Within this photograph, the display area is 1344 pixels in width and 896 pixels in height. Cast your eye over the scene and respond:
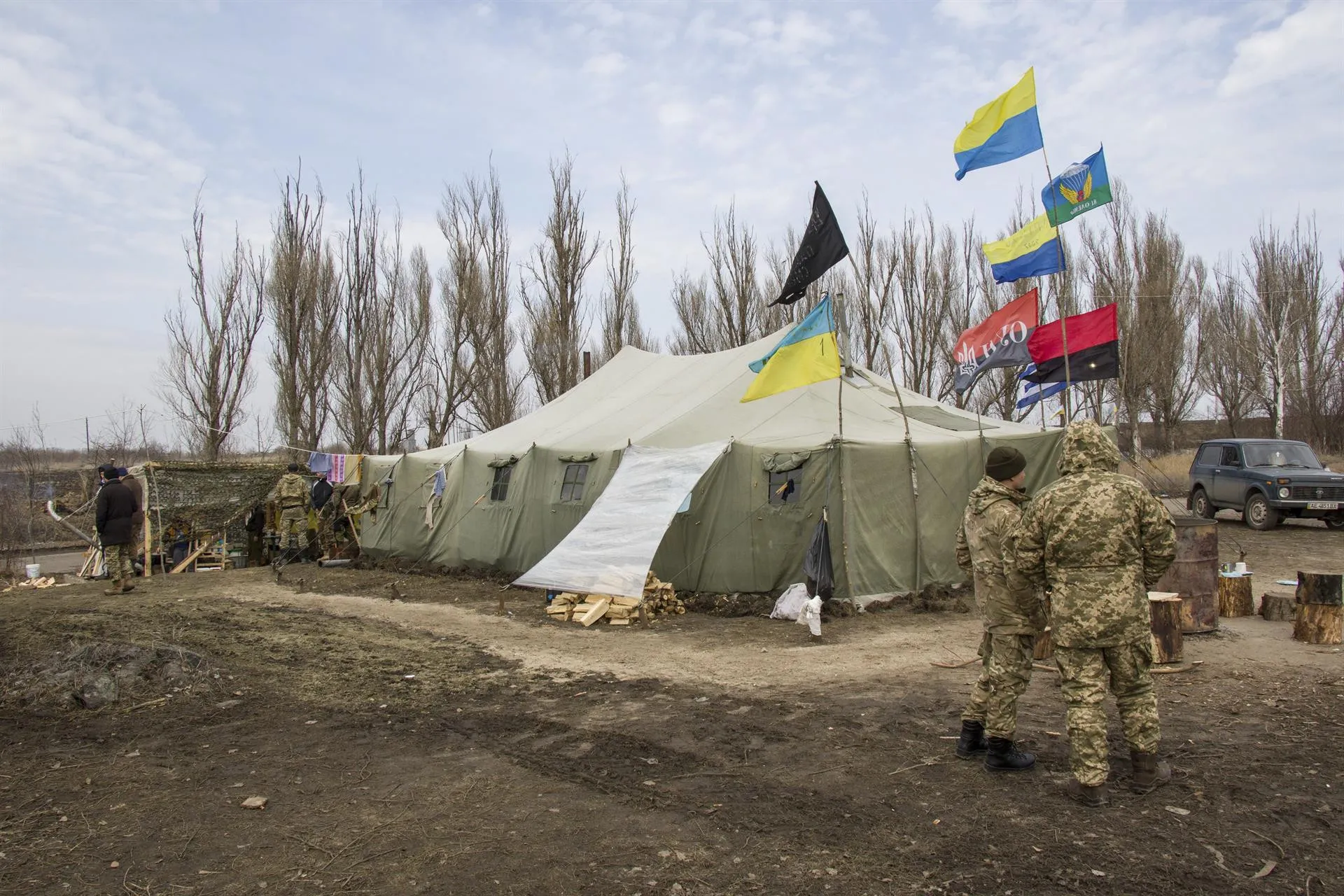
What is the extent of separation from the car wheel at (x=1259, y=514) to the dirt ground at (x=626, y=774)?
8.05 metres

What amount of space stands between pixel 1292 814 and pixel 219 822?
4.67 metres

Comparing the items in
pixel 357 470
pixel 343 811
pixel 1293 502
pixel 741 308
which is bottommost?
pixel 343 811

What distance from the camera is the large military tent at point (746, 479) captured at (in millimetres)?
9453

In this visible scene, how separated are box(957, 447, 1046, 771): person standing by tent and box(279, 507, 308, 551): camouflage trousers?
13.2 meters

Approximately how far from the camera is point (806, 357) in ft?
29.3

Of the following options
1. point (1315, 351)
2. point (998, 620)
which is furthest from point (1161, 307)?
point (998, 620)

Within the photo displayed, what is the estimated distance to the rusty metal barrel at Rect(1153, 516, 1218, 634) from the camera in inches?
278

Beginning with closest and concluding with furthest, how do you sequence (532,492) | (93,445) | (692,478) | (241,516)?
(692,478) < (532,492) < (241,516) < (93,445)

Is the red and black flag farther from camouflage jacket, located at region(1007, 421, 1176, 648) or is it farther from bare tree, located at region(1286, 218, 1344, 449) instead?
bare tree, located at region(1286, 218, 1344, 449)

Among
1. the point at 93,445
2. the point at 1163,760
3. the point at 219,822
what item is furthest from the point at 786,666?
the point at 93,445

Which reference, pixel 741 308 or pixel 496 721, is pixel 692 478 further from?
pixel 741 308

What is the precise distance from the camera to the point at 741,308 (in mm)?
27859

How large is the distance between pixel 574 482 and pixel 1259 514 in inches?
465

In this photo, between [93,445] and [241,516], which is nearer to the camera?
[241,516]
